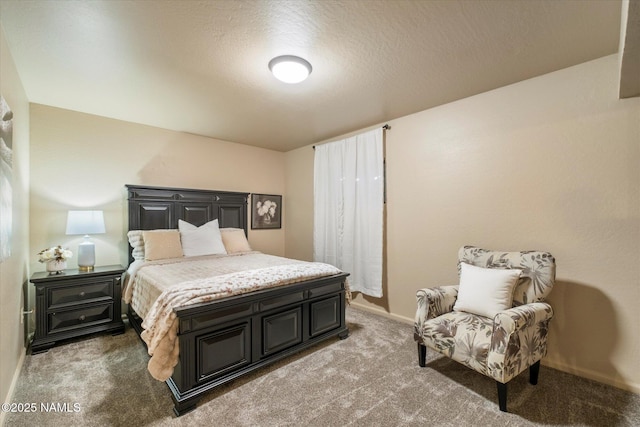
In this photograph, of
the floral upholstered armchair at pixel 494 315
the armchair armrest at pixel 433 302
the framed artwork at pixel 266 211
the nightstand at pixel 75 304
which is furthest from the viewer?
the framed artwork at pixel 266 211

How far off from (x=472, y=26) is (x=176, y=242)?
11.5 ft

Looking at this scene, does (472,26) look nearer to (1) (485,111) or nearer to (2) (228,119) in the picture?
(1) (485,111)

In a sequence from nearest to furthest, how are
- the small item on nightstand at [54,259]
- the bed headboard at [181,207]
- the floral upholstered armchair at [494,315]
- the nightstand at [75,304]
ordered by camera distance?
the floral upholstered armchair at [494,315] < the nightstand at [75,304] < the small item on nightstand at [54,259] < the bed headboard at [181,207]

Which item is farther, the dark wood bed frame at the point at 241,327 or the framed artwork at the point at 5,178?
the dark wood bed frame at the point at 241,327

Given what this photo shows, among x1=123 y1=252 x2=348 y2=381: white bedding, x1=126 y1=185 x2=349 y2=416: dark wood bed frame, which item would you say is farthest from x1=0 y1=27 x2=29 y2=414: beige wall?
x1=126 y1=185 x2=349 y2=416: dark wood bed frame

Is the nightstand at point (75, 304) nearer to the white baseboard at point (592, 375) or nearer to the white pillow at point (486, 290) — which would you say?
the white pillow at point (486, 290)

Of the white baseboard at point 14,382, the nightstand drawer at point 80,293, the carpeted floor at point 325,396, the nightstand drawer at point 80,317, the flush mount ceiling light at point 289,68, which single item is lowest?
the carpeted floor at point 325,396

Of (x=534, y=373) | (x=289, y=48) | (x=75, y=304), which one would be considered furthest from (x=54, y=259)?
(x=534, y=373)

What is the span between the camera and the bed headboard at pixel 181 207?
138 inches

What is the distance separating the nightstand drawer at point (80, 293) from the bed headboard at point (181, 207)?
768 mm

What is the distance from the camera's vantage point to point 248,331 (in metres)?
2.24

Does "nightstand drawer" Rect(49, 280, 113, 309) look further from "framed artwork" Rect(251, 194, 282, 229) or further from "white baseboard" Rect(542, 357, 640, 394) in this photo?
"white baseboard" Rect(542, 357, 640, 394)

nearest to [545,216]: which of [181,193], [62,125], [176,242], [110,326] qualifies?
[176,242]

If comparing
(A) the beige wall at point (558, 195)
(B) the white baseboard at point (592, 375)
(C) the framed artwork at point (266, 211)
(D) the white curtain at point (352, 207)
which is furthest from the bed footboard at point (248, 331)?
(C) the framed artwork at point (266, 211)
